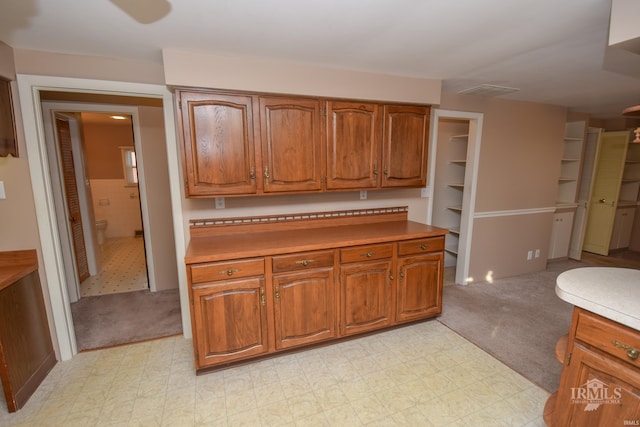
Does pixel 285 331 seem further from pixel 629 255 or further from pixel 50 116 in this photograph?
pixel 629 255

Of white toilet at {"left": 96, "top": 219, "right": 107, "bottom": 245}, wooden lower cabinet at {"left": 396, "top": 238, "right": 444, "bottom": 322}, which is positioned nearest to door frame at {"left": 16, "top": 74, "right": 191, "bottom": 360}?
wooden lower cabinet at {"left": 396, "top": 238, "right": 444, "bottom": 322}

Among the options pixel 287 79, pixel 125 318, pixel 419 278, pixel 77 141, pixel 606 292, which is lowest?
pixel 125 318

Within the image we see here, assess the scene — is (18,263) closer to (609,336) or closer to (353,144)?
(353,144)

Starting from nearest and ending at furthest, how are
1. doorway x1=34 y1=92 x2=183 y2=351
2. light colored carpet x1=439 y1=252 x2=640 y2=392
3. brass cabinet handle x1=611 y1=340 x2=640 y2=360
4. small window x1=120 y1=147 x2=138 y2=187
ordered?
brass cabinet handle x1=611 y1=340 x2=640 y2=360, light colored carpet x1=439 y1=252 x2=640 y2=392, doorway x1=34 y1=92 x2=183 y2=351, small window x1=120 y1=147 x2=138 y2=187

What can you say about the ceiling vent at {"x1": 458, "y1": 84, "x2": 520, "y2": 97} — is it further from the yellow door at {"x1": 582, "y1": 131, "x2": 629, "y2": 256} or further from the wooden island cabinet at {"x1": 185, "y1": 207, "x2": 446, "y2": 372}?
the yellow door at {"x1": 582, "y1": 131, "x2": 629, "y2": 256}

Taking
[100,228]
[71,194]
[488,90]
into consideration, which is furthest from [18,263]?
[488,90]

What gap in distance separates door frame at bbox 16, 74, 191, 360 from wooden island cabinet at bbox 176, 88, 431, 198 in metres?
0.32

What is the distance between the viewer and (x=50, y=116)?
10.1 ft

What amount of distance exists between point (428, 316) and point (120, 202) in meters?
6.36

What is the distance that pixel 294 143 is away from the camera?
2.35 meters

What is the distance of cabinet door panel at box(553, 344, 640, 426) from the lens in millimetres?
1228

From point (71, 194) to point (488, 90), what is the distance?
Result: 195 inches

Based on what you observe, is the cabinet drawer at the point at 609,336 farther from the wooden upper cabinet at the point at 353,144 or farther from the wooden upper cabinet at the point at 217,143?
Answer: the wooden upper cabinet at the point at 217,143

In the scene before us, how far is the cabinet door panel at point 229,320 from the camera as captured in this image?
1.99 meters
